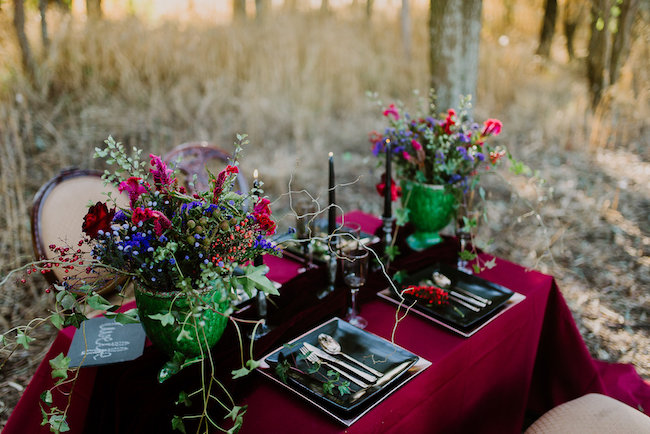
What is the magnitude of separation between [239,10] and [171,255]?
630cm

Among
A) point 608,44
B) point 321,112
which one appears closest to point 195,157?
point 321,112

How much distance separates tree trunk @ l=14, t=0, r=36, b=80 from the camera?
416cm

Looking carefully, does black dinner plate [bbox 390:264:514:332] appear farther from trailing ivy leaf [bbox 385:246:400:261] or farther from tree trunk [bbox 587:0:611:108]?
tree trunk [bbox 587:0:611:108]

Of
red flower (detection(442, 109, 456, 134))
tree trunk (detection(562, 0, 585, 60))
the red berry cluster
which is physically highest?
tree trunk (detection(562, 0, 585, 60))

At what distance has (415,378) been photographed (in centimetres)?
116

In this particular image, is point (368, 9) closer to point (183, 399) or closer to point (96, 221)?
point (96, 221)

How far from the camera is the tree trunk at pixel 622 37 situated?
4.23m

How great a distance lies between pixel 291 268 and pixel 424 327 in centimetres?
53

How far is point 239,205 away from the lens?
3.83 feet

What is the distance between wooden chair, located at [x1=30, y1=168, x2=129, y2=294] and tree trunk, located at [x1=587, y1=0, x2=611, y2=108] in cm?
400

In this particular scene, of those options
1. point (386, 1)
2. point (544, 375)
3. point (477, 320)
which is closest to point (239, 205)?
point (477, 320)

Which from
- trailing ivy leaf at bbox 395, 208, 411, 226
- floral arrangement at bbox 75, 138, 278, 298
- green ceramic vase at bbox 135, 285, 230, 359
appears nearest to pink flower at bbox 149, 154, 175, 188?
floral arrangement at bbox 75, 138, 278, 298

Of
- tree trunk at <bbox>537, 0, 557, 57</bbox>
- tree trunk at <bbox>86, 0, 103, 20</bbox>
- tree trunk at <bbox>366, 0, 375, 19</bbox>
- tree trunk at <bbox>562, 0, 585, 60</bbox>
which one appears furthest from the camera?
tree trunk at <bbox>366, 0, 375, 19</bbox>

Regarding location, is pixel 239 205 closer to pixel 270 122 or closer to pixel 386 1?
pixel 270 122
